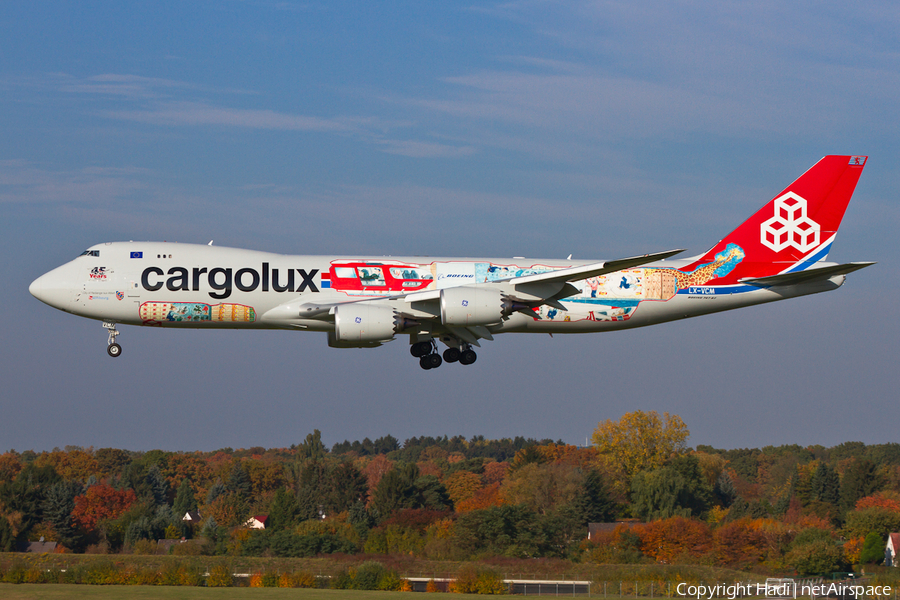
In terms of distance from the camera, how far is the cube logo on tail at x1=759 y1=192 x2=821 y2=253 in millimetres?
48406

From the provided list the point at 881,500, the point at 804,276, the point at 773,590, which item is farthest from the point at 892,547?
the point at 804,276

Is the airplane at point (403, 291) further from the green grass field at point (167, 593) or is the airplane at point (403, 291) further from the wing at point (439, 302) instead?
the green grass field at point (167, 593)

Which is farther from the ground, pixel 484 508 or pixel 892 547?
pixel 484 508

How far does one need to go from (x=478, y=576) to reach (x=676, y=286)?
25362 millimetres

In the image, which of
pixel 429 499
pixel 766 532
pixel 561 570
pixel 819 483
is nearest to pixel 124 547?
pixel 429 499

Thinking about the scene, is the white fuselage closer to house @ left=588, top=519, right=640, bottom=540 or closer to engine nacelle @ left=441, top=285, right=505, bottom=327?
engine nacelle @ left=441, top=285, right=505, bottom=327

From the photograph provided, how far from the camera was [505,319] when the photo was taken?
43.2m

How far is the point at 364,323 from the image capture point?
39.8 metres

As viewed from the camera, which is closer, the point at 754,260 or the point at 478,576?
the point at 754,260

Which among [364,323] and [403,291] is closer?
[364,323]

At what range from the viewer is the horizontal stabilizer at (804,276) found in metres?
43.9

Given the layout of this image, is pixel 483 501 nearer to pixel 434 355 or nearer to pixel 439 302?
pixel 434 355

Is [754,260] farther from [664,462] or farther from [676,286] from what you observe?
[664,462]

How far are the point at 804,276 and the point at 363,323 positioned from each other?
66.8 feet
